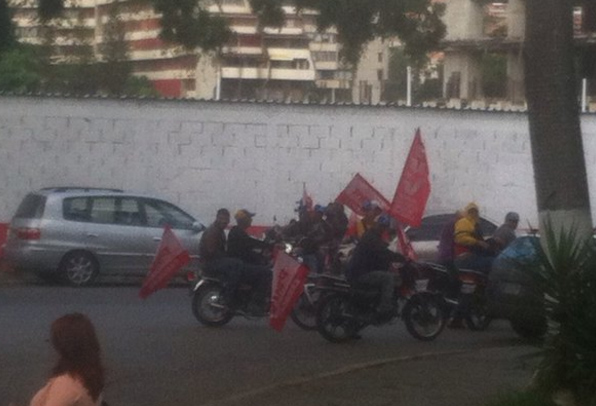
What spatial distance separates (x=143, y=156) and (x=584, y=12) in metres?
19.2

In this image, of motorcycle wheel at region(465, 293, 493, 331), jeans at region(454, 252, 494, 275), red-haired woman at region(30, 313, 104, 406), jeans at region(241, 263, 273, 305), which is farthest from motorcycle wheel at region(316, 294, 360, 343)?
red-haired woman at region(30, 313, 104, 406)

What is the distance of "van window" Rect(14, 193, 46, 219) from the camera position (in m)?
25.4

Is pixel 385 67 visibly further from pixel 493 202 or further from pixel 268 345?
pixel 268 345

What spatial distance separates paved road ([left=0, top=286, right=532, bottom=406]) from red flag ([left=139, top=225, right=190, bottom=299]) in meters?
0.50

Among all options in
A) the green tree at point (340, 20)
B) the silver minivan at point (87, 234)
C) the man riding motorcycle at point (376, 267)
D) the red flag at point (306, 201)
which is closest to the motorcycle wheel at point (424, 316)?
the man riding motorcycle at point (376, 267)

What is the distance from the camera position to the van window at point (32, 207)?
25.4 metres

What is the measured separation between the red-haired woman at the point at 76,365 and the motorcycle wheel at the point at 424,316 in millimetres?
11646

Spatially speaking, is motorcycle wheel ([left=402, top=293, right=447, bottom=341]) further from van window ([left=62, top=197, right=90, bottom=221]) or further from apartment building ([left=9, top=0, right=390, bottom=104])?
apartment building ([left=9, top=0, right=390, bottom=104])

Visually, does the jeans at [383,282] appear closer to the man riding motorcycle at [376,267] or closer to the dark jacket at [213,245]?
the man riding motorcycle at [376,267]

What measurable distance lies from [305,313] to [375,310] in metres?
1.39

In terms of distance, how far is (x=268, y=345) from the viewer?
55.5 feet

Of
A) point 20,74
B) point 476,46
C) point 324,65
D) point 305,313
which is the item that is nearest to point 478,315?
point 305,313

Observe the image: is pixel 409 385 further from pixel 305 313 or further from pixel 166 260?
pixel 166 260

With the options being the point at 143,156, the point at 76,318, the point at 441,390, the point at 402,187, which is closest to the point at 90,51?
the point at 143,156
